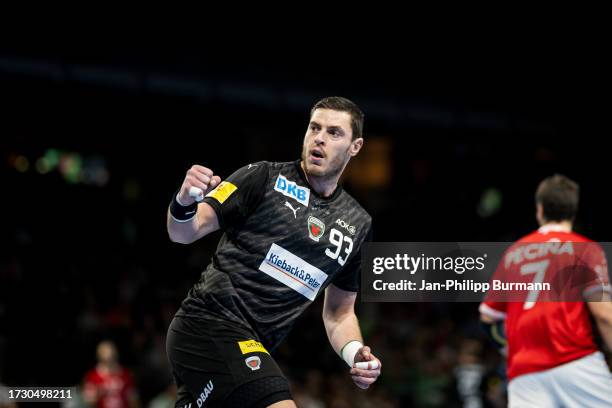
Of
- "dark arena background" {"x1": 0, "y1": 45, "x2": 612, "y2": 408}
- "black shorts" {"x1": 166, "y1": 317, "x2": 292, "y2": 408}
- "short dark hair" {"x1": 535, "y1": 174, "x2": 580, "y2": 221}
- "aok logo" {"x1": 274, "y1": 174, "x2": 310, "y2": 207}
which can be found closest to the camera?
"black shorts" {"x1": 166, "y1": 317, "x2": 292, "y2": 408}

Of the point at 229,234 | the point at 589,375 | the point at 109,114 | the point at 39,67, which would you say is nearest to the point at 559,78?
the point at 109,114

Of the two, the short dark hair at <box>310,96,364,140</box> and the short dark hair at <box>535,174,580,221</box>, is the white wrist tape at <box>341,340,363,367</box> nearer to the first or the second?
the short dark hair at <box>310,96,364,140</box>

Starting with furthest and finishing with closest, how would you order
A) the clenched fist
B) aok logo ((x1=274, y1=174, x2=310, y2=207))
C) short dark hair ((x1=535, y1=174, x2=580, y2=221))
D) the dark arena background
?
1. the dark arena background
2. short dark hair ((x1=535, y1=174, x2=580, y2=221))
3. aok logo ((x1=274, y1=174, x2=310, y2=207))
4. the clenched fist

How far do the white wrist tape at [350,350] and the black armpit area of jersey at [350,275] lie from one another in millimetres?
382

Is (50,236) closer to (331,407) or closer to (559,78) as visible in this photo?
(331,407)

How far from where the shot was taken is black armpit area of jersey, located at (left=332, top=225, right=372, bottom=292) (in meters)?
5.32

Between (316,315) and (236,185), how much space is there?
1312cm

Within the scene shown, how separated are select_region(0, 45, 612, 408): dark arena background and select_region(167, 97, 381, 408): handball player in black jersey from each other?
7801mm

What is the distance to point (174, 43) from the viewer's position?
1822cm

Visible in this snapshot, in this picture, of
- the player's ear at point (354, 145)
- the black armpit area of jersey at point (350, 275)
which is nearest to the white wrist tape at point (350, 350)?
the black armpit area of jersey at point (350, 275)

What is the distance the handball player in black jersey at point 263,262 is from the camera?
14.6 feet

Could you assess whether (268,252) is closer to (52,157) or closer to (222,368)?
(222,368)

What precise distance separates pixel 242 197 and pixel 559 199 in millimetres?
3031

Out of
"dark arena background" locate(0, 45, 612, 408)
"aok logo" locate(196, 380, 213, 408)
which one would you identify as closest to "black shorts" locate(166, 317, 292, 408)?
"aok logo" locate(196, 380, 213, 408)
